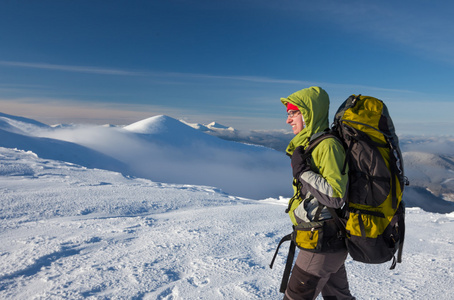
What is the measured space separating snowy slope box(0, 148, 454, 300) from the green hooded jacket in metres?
1.56

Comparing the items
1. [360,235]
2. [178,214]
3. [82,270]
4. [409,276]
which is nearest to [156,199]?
[178,214]

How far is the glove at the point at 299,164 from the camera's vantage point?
203 centimetres

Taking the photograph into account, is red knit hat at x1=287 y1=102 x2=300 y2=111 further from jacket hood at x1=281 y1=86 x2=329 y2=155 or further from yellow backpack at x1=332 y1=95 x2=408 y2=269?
yellow backpack at x1=332 y1=95 x2=408 y2=269

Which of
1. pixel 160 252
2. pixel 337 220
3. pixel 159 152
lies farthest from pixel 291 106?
pixel 159 152

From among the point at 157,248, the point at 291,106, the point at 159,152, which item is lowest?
the point at 159,152

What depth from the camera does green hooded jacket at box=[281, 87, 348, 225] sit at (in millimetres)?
1862

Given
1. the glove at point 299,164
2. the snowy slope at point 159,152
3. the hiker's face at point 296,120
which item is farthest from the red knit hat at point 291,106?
the snowy slope at point 159,152

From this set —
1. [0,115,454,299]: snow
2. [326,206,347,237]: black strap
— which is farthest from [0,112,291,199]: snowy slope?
[326,206,347,237]: black strap

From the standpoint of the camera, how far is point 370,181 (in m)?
1.91

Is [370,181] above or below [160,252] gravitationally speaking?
above

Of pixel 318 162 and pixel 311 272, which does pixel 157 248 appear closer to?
pixel 311 272

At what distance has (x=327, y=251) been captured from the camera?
2.04 meters

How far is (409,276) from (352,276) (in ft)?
2.53

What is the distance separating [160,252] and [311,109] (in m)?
3.07
